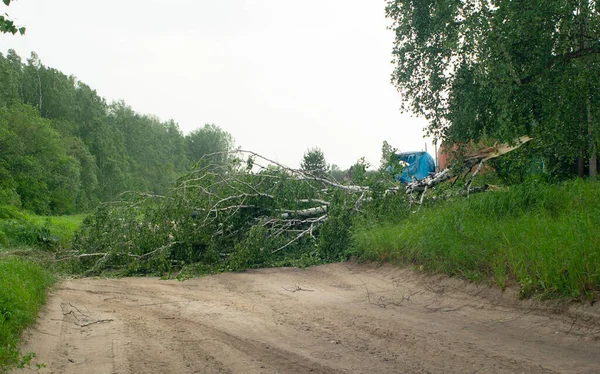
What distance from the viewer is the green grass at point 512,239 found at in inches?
228

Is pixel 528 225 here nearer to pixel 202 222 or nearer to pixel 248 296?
pixel 248 296

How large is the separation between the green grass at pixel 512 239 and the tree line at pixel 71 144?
5.90 meters

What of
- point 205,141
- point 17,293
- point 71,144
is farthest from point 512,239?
point 205,141

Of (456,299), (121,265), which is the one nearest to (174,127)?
(121,265)

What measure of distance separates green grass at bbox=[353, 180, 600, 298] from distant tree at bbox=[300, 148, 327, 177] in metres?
2.72

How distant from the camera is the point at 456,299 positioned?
673 centimetres

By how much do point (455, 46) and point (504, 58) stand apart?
0.74 metres

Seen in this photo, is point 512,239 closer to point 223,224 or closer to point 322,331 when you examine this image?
point 322,331

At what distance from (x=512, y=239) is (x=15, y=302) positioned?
6.00 metres

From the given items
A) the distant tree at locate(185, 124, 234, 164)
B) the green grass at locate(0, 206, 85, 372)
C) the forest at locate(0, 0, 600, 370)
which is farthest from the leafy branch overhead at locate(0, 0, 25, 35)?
the distant tree at locate(185, 124, 234, 164)

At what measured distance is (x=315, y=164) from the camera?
1639 centimetres

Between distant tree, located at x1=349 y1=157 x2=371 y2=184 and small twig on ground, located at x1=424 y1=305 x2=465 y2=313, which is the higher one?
distant tree, located at x1=349 y1=157 x2=371 y2=184

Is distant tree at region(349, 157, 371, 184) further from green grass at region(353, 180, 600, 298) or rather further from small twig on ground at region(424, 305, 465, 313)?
small twig on ground at region(424, 305, 465, 313)

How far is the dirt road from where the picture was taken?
4516 mm
